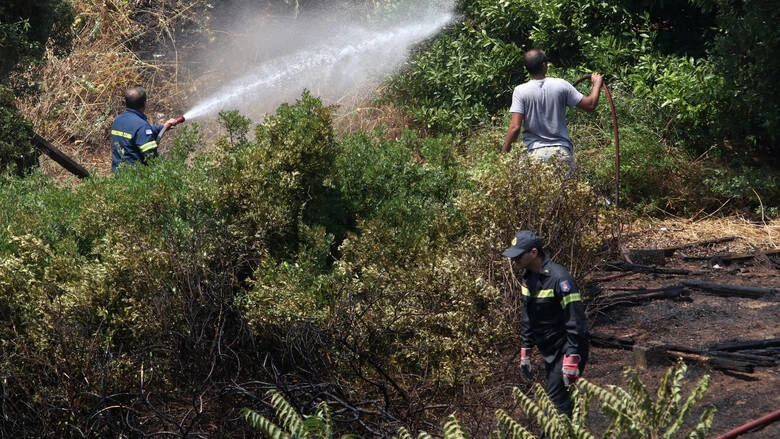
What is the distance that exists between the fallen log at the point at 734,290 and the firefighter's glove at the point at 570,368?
2.92 metres

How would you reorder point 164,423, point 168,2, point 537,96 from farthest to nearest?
point 168,2 → point 537,96 → point 164,423

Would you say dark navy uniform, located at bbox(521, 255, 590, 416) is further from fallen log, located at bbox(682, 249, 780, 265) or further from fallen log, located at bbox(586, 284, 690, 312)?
fallen log, located at bbox(682, 249, 780, 265)

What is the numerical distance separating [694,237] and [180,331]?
17.1 feet

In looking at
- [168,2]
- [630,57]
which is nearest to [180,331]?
[630,57]

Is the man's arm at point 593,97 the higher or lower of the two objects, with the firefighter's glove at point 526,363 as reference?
higher

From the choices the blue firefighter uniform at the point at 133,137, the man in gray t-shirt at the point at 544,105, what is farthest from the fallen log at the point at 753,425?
the blue firefighter uniform at the point at 133,137

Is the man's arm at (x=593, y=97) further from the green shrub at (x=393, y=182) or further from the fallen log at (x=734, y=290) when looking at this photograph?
the fallen log at (x=734, y=290)

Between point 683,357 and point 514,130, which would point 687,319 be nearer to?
point 683,357

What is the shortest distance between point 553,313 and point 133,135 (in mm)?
4858

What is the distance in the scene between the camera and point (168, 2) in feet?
49.7

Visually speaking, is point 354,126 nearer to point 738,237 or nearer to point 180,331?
point 738,237

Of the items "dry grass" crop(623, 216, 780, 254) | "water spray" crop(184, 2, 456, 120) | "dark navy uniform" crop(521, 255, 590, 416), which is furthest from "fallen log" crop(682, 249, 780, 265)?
"water spray" crop(184, 2, 456, 120)

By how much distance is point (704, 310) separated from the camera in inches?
274

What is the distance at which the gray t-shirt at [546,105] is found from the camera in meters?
7.48
